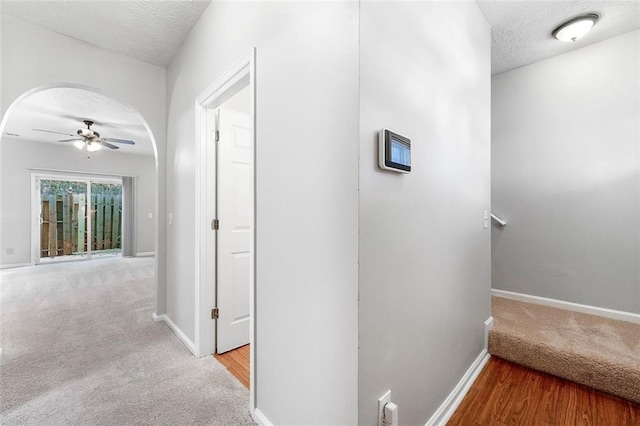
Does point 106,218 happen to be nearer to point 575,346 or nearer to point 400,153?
point 400,153

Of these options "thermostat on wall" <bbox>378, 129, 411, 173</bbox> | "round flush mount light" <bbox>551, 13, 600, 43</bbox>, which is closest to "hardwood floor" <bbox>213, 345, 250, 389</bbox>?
"thermostat on wall" <bbox>378, 129, 411, 173</bbox>

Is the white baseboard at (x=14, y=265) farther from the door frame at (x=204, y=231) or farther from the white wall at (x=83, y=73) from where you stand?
the door frame at (x=204, y=231)

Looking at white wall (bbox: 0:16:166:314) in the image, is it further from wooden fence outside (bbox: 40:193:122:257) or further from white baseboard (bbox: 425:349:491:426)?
wooden fence outside (bbox: 40:193:122:257)

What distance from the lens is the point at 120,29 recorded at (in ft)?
7.30

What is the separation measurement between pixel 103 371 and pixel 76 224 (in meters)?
6.58

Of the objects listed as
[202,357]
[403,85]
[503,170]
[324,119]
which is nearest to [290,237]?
[324,119]

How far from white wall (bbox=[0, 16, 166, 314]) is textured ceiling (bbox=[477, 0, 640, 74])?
3.06 meters

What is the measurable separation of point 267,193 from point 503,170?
9.20ft

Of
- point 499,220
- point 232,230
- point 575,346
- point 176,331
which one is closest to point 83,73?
point 232,230

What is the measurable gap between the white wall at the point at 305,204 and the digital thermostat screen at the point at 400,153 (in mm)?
188

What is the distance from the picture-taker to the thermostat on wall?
3.41ft

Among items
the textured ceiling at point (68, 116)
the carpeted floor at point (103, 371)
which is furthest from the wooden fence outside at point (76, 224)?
the carpeted floor at point (103, 371)

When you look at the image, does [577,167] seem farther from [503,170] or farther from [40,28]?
[40,28]

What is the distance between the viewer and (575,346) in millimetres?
1837
